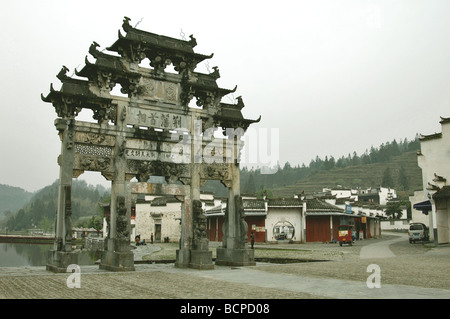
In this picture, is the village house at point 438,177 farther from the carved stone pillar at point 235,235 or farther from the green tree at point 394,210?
the green tree at point 394,210

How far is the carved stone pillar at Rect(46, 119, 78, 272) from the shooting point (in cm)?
1525

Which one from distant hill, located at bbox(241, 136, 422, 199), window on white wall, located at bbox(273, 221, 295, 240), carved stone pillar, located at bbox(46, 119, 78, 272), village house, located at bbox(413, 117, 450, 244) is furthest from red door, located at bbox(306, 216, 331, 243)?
distant hill, located at bbox(241, 136, 422, 199)

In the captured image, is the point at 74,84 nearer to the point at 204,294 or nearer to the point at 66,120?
the point at 66,120

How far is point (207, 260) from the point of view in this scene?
17609 mm

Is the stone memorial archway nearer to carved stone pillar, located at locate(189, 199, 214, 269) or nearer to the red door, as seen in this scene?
carved stone pillar, located at locate(189, 199, 214, 269)

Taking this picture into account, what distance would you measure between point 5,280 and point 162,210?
4227cm

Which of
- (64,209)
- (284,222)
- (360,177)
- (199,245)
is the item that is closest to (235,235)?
(199,245)

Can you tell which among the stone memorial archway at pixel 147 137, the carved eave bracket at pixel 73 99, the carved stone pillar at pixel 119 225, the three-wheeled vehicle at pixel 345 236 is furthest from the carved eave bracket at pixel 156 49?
the three-wheeled vehicle at pixel 345 236

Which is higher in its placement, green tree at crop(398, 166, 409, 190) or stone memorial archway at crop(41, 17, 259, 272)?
green tree at crop(398, 166, 409, 190)

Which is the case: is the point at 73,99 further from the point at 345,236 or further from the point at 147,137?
the point at 345,236

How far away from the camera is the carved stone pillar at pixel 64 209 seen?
15250 mm

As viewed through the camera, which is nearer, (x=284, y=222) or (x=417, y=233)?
(x=417, y=233)

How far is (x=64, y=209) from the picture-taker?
15.5 metres
